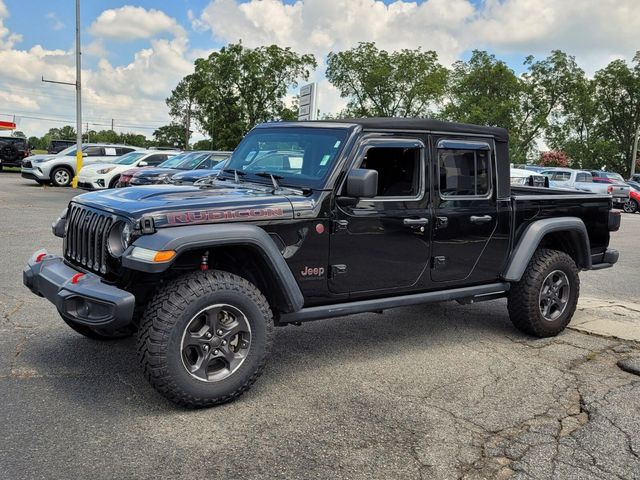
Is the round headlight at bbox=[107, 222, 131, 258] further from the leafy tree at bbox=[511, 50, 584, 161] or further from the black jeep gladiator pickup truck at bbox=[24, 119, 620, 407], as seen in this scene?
the leafy tree at bbox=[511, 50, 584, 161]

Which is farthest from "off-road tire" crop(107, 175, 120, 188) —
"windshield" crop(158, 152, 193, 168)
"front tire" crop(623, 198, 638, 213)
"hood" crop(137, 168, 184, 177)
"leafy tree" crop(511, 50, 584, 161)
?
"leafy tree" crop(511, 50, 584, 161)

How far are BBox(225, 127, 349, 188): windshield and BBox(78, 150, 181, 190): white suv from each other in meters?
14.3

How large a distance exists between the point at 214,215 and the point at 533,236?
294cm

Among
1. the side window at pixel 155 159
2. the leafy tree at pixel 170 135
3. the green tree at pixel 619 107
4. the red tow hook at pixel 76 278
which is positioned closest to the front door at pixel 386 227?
the red tow hook at pixel 76 278

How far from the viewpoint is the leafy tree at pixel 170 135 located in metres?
85.8

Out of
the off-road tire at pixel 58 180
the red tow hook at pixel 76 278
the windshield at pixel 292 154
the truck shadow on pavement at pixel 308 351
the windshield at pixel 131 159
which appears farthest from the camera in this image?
the off-road tire at pixel 58 180

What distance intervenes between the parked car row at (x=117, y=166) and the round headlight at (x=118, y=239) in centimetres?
912

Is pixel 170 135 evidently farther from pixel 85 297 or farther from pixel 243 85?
pixel 85 297

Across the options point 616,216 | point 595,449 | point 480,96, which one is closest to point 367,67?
point 480,96

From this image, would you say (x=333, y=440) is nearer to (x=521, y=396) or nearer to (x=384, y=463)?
(x=384, y=463)

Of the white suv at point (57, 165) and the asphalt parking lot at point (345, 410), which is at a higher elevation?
the white suv at point (57, 165)

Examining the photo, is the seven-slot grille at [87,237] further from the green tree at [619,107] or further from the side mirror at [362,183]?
the green tree at [619,107]

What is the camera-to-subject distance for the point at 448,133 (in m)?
4.91

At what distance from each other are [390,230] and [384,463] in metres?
1.80
